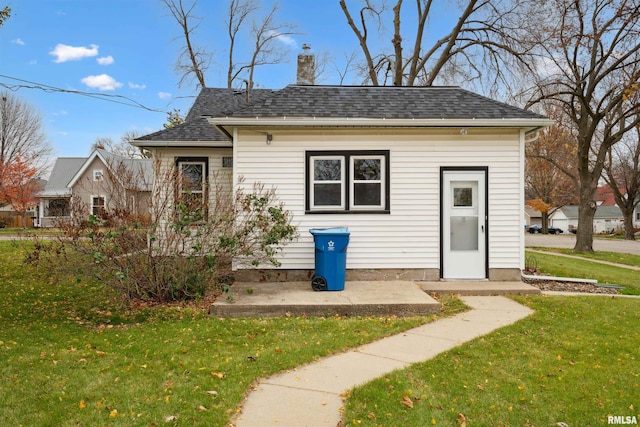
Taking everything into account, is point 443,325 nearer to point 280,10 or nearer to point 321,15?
point 321,15

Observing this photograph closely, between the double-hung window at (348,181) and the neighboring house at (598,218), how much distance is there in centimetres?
6477

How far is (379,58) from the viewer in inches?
905

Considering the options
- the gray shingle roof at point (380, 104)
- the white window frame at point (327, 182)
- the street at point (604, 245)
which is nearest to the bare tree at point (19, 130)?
the gray shingle roof at point (380, 104)

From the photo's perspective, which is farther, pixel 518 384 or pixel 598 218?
pixel 598 218

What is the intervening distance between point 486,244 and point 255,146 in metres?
4.97

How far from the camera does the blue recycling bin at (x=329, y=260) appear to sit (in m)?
7.39

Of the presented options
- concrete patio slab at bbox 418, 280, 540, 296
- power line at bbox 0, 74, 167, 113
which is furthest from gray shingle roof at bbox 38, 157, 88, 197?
concrete patio slab at bbox 418, 280, 540, 296

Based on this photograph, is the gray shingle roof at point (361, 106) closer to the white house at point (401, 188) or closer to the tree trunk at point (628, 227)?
the white house at point (401, 188)

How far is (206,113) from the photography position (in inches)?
489

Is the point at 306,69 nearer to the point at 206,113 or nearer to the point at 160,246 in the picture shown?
the point at 206,113

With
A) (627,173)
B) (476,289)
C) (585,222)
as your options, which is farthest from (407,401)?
(627,173)

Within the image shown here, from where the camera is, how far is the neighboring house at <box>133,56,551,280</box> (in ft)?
27.3

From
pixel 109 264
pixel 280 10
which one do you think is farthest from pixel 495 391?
pixel 280 10

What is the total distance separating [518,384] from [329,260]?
13.0 feet
